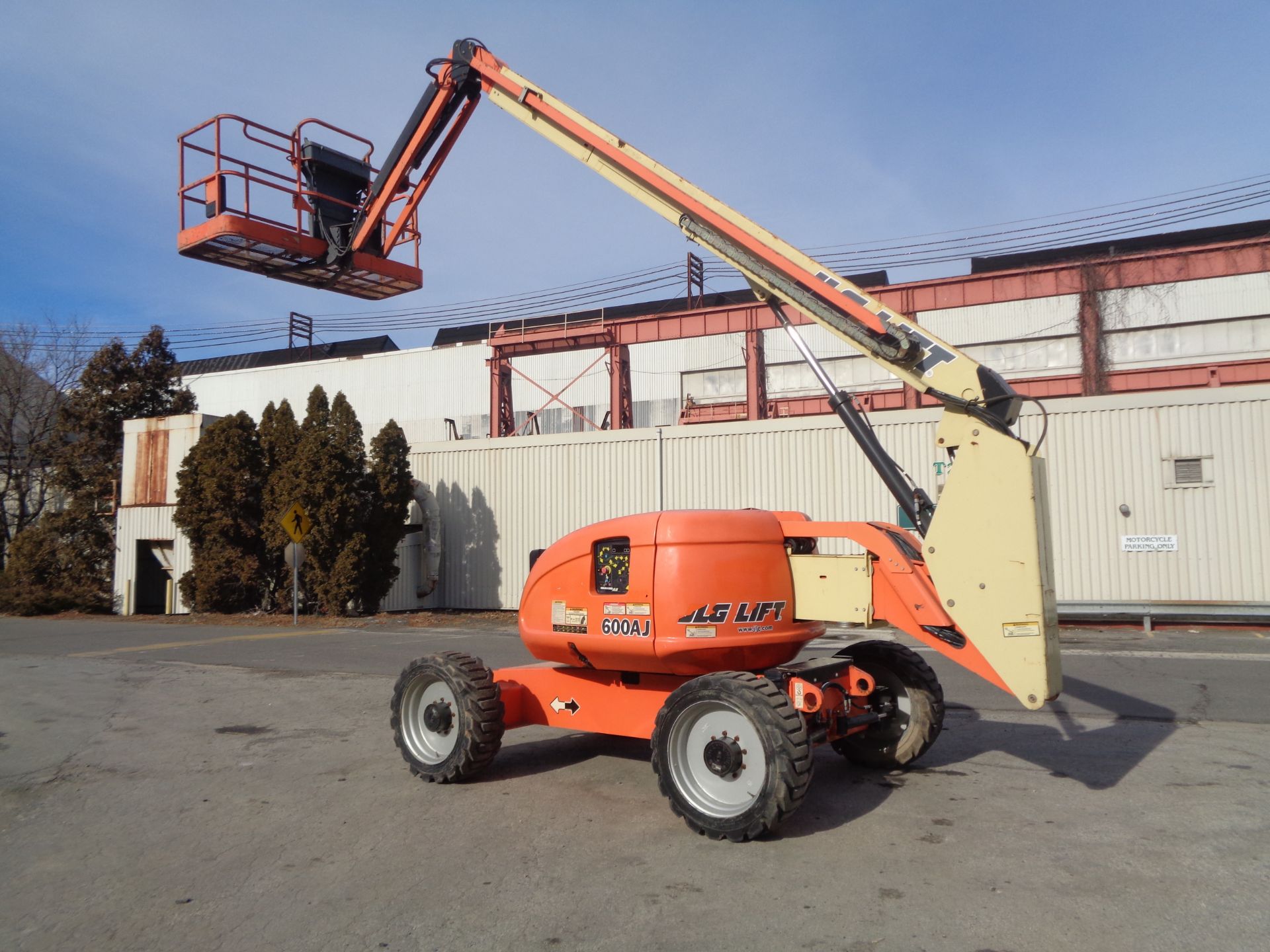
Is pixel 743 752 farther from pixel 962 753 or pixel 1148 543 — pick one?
pixel 1148 543

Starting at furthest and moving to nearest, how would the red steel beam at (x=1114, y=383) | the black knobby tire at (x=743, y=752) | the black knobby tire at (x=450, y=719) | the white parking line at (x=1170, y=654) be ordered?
the red steel beam at (x=1114, y=383), the white parking line at (x=1170, y=654), the black knobby tire at (x=450, y=719), the black knobby tire at (x=743, y=752)

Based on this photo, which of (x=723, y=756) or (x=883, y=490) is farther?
(x=883, y=490)

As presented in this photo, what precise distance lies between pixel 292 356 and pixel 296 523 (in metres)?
43.9

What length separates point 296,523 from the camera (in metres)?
21.1

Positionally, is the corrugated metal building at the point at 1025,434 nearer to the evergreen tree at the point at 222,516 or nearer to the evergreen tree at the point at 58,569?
the evergreen tree at the point at 58,569

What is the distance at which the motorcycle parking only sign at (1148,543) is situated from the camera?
17.5m

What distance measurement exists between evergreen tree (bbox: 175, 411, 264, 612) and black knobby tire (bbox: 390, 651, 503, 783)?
56.0 feet

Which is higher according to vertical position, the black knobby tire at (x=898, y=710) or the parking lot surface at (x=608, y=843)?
the black knobby tire at (x=898, y=710)

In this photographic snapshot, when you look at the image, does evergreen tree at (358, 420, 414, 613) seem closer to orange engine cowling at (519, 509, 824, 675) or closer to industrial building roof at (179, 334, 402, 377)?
orange engine cowling at (519, 509, 824, 675)

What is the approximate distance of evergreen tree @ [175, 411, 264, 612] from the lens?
22375 millimetres

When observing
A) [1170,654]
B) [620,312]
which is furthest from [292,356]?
[1170,654]

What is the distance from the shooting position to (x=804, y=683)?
5.82 metres

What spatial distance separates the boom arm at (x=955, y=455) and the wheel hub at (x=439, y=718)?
3503mm

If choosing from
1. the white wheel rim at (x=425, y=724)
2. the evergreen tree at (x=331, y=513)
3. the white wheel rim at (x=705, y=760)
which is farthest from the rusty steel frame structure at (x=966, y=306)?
the white wheel rim at (x=705, y=760)
